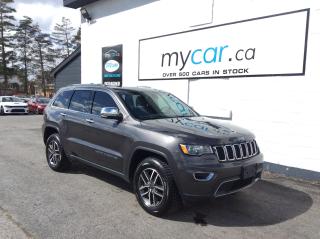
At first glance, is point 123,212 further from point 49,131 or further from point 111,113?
point 49,131

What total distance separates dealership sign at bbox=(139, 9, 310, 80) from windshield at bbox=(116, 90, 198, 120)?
2462 mm

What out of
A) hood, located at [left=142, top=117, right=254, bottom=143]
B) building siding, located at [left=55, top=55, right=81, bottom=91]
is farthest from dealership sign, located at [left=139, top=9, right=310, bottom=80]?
building siding, located at [left=55, top=55, right=81, bottom=91]

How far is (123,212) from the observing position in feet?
13.8

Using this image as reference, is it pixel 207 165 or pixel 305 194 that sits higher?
pixel 207 165

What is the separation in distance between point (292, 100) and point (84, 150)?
437 cm

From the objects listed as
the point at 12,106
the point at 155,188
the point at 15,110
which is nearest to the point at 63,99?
the point at 155,188

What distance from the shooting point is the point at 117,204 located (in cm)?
449

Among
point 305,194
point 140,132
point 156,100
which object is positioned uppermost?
point 156,100

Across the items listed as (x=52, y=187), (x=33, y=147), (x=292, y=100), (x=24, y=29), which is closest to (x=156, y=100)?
(x=52, y=187)

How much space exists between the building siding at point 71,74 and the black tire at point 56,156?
36.0 feet

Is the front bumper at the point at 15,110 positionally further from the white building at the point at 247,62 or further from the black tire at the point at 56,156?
the black tire at the point at 56,156

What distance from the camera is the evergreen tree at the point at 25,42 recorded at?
51469 mm

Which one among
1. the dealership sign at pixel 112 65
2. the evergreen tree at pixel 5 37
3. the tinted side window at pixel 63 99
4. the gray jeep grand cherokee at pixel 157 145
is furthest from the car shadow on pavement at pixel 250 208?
the evergreen tree at pixel 5 37

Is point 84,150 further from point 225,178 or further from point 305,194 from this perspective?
point 305,194
